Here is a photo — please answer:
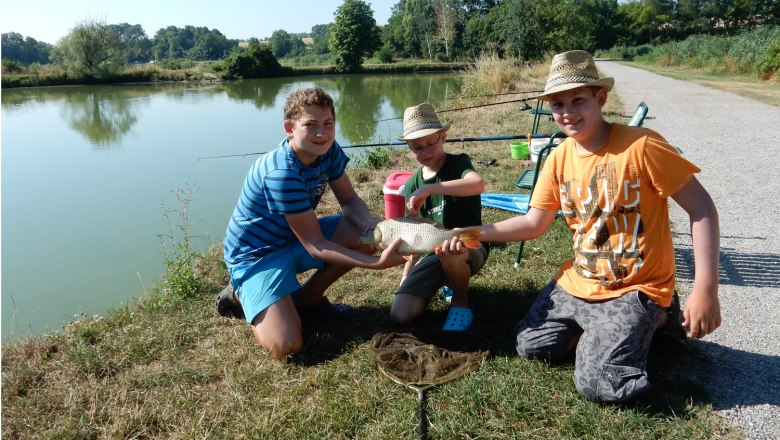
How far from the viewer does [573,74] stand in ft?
7.95

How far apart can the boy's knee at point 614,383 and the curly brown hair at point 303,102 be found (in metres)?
2.01

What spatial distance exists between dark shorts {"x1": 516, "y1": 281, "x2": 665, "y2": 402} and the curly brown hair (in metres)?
1.74

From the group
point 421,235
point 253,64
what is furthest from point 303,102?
point 253,64

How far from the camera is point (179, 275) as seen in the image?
12.9 ft

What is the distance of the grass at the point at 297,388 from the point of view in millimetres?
2314

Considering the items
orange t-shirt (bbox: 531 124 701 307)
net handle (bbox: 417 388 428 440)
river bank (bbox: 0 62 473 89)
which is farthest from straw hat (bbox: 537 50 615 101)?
river bank (bbox: 0 62 473 89)

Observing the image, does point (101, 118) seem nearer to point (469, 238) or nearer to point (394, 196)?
point (394, 196)

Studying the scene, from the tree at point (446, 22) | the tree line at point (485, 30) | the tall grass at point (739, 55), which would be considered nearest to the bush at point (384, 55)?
the tree line at point (485, 30)

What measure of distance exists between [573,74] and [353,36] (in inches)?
2538

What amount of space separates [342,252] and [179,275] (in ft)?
5.29

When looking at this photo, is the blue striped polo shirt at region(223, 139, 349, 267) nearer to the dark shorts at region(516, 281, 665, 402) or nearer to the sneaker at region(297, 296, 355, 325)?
the sneaker at region(297, 296, 355, 325)

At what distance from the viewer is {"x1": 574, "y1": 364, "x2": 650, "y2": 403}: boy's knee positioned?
89.4 inches

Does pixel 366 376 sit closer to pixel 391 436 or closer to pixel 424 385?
pixel 424 385

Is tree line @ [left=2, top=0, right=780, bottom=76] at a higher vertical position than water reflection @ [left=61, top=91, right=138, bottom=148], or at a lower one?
higher
